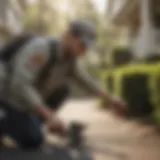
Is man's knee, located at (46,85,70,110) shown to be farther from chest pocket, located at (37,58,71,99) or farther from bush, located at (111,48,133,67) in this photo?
bush, located at (111,48,133,67)

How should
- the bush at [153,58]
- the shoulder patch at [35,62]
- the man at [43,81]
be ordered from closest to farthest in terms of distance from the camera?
1. the bush at [153,58]
2. the man at [43,81]
3. the shoulder patch at [35,62]

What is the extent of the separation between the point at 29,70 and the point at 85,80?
7.5 inches

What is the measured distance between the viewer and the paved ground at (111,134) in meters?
0.80

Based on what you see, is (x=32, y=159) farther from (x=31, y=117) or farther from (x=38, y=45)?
(x=38, y=45)

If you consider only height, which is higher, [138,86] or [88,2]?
[88,2]

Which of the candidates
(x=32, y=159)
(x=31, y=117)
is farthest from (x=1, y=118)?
(x=32, y=159)

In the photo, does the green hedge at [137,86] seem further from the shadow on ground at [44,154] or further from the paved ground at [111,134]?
the shadow on ground at [44,154]

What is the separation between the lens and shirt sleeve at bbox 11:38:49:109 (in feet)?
3.26

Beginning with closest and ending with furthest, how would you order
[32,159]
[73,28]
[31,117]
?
[73,28] < [32,159] < [31,117]

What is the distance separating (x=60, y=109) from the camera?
920 millimetres

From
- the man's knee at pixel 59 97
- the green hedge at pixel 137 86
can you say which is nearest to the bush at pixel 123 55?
the green hedge at pixel 137 86

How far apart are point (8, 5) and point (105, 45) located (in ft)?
0.75

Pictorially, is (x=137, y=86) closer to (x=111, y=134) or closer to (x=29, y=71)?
(x=111, y=134)

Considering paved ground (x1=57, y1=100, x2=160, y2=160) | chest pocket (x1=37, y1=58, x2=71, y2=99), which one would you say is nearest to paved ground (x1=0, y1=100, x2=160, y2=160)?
paved ground (x1=57, y1=100, x2=160, y2=160)
